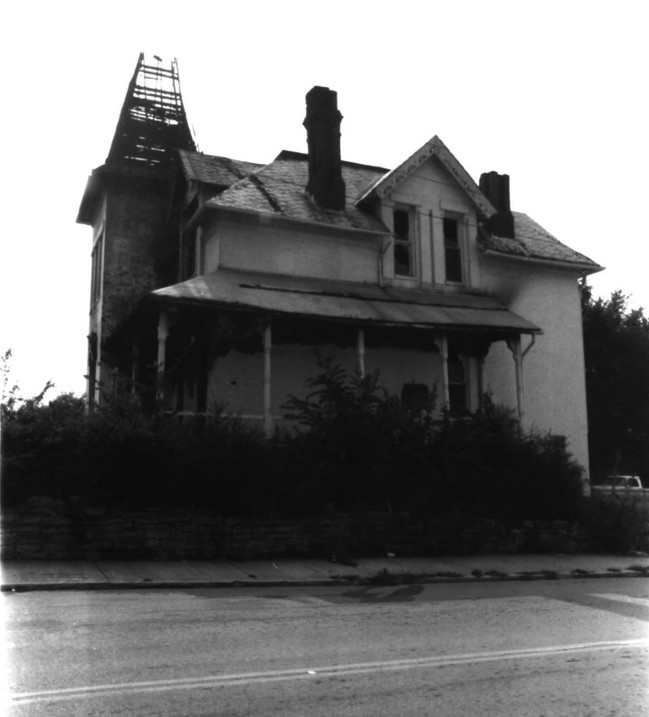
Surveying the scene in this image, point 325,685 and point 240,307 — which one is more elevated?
point 240,307

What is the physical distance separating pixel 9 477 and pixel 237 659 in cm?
729

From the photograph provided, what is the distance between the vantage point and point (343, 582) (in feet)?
37.5

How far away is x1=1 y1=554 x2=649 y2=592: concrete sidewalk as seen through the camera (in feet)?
34.2

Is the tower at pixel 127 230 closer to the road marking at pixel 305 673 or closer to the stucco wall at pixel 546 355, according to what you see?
the stucco wall at pixel 546 355

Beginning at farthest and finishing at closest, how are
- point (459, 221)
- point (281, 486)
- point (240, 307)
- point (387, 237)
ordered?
1. point (459, 221)
2. point (387, 237)
3. point (240, 307)
4. point (281, 486)

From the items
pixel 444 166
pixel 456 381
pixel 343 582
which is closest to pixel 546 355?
pixel 456 381

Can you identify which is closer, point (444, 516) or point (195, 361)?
point (444, 516)

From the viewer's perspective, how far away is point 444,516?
14891mm

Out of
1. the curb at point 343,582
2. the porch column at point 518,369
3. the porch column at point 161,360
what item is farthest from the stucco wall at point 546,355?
the porch column at point 161,360

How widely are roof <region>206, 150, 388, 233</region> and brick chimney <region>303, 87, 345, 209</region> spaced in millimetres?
307

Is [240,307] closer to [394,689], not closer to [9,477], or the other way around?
[9,477]

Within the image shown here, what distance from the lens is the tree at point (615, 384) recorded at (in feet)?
111

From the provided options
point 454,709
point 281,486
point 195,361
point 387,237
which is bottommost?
Result: point 454,709

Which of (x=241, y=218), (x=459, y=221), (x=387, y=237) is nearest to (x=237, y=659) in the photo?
(x=241, y=218)
